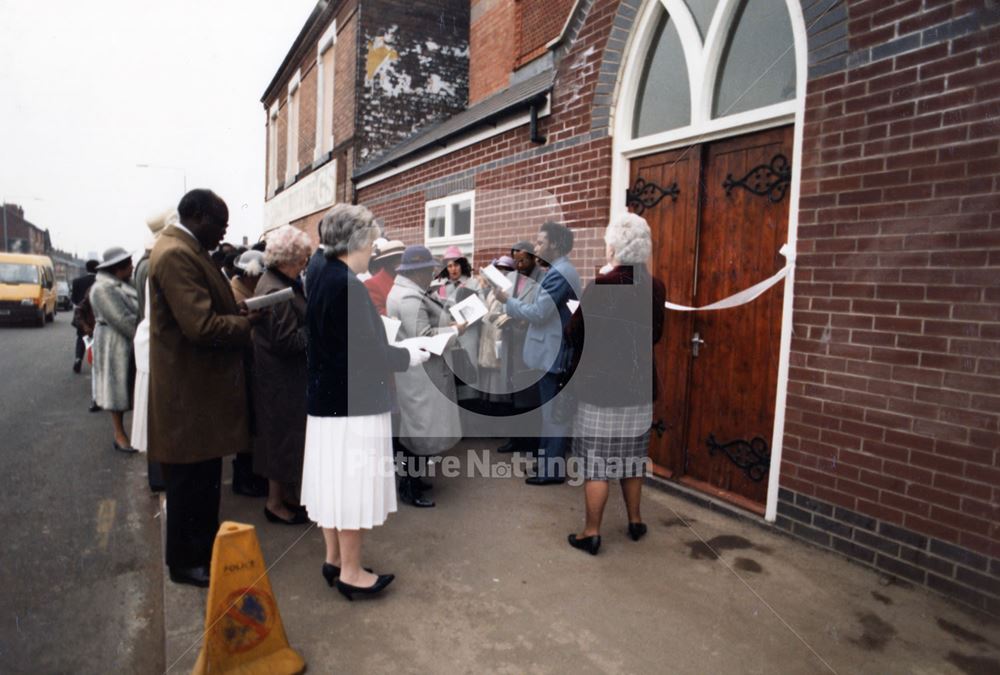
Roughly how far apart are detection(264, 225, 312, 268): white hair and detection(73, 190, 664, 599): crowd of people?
0.04 feet

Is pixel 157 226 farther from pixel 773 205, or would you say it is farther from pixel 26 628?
pixel 773 205

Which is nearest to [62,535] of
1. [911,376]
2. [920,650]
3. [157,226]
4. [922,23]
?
[157,226]

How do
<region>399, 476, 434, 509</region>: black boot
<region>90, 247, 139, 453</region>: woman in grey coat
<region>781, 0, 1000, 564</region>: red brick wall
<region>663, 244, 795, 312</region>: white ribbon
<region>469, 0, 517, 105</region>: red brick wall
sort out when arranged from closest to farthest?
<region>781, 0, 1000, 564</region>: red brick wall
<region>663, 244, 795, 312</region>: white ribbon
<region>399, 476, 434, 509</region>: black boot
<region>90, 247, 139, 453</region>: woman in grey coat
<region>469, 0, 517, 105</region>: red brick wall

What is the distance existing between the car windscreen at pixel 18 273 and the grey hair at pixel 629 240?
23299mm

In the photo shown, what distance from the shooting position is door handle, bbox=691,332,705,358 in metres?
4.78

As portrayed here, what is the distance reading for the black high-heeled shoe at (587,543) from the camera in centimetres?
385

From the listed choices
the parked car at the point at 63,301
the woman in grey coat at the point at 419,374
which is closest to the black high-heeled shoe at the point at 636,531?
the woman in grey coat at the point at 419,374

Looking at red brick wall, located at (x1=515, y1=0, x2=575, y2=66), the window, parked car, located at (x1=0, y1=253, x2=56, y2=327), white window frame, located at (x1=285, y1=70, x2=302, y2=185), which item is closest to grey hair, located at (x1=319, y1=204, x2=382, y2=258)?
red brick wall, located at (x1=515, y1=0, x2=575, y2=66)

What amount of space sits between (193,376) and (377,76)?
11.4m

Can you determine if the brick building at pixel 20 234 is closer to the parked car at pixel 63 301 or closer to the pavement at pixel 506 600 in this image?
the parked car at pixel 63 301

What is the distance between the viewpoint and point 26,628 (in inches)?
123

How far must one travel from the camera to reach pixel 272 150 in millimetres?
22234

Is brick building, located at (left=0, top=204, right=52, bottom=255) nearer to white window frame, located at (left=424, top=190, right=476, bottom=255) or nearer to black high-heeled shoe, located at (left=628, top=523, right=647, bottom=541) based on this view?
white window frame, located at (left=424, top=190, right=476, bottom=255)

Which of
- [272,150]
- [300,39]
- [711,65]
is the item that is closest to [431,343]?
[711,65]
